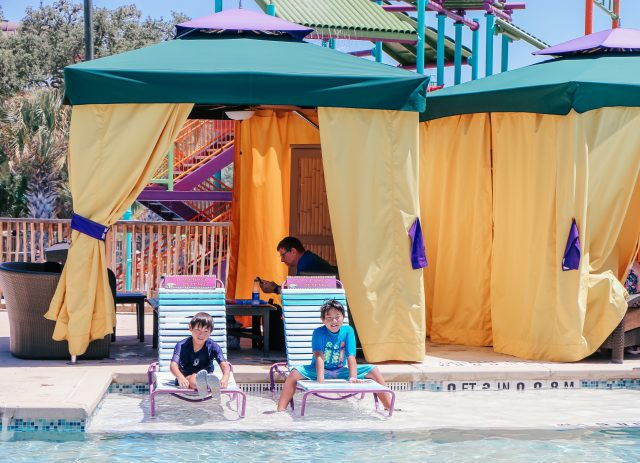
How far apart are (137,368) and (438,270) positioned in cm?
382

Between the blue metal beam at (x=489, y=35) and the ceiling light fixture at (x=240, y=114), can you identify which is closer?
the ceiling light fixture at (x=240, y=114)

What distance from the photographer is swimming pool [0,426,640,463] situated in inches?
268

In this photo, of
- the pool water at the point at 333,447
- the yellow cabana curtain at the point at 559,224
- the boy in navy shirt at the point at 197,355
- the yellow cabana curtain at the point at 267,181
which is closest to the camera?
the pool water at the point at 333,447

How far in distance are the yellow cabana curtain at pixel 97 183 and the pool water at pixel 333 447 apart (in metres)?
2.06

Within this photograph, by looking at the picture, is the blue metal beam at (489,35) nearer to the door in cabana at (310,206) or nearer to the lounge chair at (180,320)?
the door in cabana at (310,206)

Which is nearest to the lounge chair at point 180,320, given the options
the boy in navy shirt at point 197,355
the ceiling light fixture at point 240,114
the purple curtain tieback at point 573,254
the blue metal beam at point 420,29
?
the boy in navy shirt at point 197,355

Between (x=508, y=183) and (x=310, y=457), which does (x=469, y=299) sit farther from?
(x=310, y=457)

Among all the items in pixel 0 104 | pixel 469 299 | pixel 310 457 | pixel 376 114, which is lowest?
pixel 310 457

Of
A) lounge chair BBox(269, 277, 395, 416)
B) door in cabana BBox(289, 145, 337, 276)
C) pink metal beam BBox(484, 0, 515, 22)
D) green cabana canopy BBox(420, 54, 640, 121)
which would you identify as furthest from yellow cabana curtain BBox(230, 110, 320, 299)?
pink metal beam BBox(484, 0, 515, 22)

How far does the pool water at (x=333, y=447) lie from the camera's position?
22.3 feet

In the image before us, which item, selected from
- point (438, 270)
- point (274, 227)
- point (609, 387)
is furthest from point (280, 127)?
point (609, 387)

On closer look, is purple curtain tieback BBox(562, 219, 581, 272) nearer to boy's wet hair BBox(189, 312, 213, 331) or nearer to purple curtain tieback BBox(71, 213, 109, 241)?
boy's wet hair BBox(189, 312, 213, 331)

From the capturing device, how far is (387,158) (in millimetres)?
9562

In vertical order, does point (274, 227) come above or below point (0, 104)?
below
